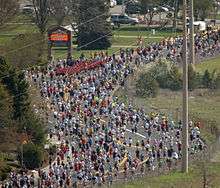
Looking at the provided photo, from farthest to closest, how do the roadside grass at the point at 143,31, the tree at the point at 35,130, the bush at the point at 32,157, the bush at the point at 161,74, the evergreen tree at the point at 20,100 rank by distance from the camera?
1. the roadside grass at the point at 143,31
2. the bush at the point at 161,74
3. the evergreen tree at the point at 20,100
4. the tree at the point at 35,130
5. the bush at the point at 32,157

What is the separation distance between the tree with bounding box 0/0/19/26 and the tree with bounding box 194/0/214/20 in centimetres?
2797

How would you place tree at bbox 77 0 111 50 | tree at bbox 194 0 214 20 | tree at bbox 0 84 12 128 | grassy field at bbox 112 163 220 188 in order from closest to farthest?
grassy field at bbox 112 163 220 188, tree at bbox 0 84 12 128, tree at bbox 77 0 111 50, tree at bbox 194 0 214 20

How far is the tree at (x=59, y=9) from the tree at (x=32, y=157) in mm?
50419

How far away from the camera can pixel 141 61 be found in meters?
84.1

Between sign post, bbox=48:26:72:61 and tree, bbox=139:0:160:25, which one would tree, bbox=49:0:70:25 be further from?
tree, bbox=139:0:160:25

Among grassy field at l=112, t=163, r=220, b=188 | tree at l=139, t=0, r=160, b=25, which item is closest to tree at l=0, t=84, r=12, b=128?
grassy field at l=112, t=163, r=220, b=188

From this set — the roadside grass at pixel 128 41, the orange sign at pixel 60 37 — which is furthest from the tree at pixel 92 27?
the orange sign at pixel 60 37

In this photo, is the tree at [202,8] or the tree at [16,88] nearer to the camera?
the tree at [16,88]

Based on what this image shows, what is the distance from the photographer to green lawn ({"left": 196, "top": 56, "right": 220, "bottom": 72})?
89062mm

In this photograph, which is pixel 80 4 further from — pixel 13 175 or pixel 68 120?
pixel 13 175

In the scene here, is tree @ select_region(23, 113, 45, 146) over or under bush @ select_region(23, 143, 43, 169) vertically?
over

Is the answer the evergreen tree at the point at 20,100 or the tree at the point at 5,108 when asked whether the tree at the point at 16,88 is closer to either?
the evergreen tree at the point at 20,100

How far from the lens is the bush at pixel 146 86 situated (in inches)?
3091

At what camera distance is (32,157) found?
55.2 m
